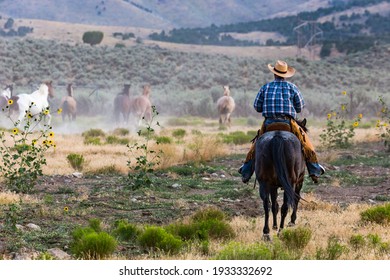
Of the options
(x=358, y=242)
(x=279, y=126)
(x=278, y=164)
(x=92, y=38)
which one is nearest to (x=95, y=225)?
(x=278, y=164)

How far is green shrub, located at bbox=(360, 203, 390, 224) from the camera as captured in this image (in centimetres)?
1177

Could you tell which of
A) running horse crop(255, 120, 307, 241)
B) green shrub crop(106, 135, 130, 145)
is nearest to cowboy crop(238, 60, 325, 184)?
running horse crop(255, 120, 307, 241)

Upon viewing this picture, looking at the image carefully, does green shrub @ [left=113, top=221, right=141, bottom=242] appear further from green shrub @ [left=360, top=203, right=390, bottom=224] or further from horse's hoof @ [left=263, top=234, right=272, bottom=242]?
green shrub @ [left=360, top=203, right=390, bottom=224]

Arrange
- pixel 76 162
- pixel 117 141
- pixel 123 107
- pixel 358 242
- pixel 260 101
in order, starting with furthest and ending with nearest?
pixel 123 107
pixel 117 141
pixel 76 162
pixel 260 101
pixel 358 242

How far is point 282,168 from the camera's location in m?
10.5

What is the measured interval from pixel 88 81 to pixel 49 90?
30271mm

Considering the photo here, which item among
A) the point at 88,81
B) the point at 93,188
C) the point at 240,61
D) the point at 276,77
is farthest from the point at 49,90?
the point at 240,61

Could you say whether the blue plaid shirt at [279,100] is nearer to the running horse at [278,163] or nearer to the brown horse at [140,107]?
the running horse at [278,163]

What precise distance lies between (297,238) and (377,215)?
95.4 inches

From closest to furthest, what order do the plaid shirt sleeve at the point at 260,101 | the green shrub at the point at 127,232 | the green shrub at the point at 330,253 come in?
the green shrub at the point at 330,253, the green shrub at the point at 127,232, the plaid shirt sleeve at the point at 260,101

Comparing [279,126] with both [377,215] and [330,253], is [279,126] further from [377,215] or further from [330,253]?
[330,253]

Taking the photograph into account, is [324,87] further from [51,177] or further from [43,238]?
[43,238]

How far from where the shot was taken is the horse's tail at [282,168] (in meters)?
10.4

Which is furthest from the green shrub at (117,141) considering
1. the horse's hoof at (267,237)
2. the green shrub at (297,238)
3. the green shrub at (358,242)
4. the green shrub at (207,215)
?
the green shrub at (358,242)
